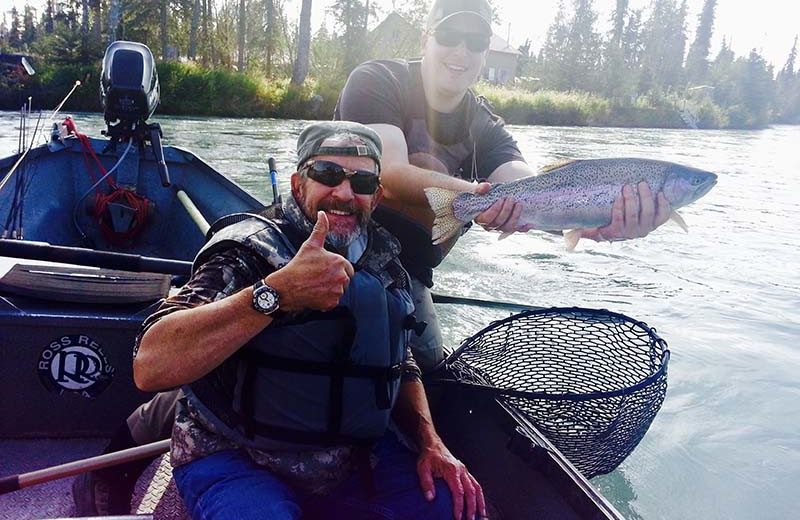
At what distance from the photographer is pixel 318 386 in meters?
1.98

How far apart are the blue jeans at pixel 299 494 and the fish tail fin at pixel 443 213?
91cm

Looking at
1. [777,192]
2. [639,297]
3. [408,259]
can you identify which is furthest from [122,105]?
[777,192]

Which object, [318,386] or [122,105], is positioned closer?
[318,386]

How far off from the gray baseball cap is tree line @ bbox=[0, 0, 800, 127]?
2096 centimetres

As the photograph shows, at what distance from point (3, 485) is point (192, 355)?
3.70 ft

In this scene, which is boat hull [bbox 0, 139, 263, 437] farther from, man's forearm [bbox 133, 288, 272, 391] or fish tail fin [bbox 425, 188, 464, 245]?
fish tail fin [bbox 425, 188, 464, 245]

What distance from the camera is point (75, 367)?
273 cm

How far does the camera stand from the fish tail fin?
2.70 metres

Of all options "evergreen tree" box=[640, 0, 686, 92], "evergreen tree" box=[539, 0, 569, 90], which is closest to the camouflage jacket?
"evergreen tree" box=[539, 0, 569, 90]

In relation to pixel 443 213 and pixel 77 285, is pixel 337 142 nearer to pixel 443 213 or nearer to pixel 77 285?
pixel 443 213

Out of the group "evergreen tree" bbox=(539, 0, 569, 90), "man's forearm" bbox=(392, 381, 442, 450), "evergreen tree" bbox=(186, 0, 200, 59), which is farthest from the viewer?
→ "evergreen tree" bbox=(539, 0, 569, 90)

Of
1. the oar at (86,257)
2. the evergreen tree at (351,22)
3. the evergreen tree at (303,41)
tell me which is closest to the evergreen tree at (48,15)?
the evergreen tree at (351,22)

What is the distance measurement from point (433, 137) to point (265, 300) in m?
1.81

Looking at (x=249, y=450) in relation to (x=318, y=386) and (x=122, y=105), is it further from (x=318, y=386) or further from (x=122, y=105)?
(x=122, y=105)
